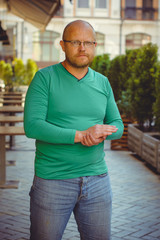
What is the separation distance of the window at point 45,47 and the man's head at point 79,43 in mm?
37814

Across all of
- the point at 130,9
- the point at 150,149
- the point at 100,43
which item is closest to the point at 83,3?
the point at 100,43

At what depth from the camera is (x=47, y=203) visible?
2395 millimetres

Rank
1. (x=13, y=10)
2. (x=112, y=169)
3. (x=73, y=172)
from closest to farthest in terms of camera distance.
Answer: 1. (x=73, y=172)
2. (x=112, y=169)
3. (x=13, y=10)

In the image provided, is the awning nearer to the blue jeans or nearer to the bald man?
the bald man

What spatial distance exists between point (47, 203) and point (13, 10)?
13337mm

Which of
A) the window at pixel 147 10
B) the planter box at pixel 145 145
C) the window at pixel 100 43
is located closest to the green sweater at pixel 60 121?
the planter box at pixel 145 145

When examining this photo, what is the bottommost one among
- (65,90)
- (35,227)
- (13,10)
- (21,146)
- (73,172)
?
(21,146)

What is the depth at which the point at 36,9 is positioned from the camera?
12984mm

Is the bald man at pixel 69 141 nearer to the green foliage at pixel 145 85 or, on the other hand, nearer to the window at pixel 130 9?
the green foliage at pixel 145 85

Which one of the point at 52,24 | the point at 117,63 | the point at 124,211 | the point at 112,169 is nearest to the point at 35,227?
the point at 124,211

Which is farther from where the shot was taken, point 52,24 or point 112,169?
point 52,24

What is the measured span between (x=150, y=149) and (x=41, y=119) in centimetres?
575

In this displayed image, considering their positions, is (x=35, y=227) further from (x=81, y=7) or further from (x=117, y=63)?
(x=81, y=7)

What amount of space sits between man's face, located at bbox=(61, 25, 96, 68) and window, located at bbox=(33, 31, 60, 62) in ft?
124
